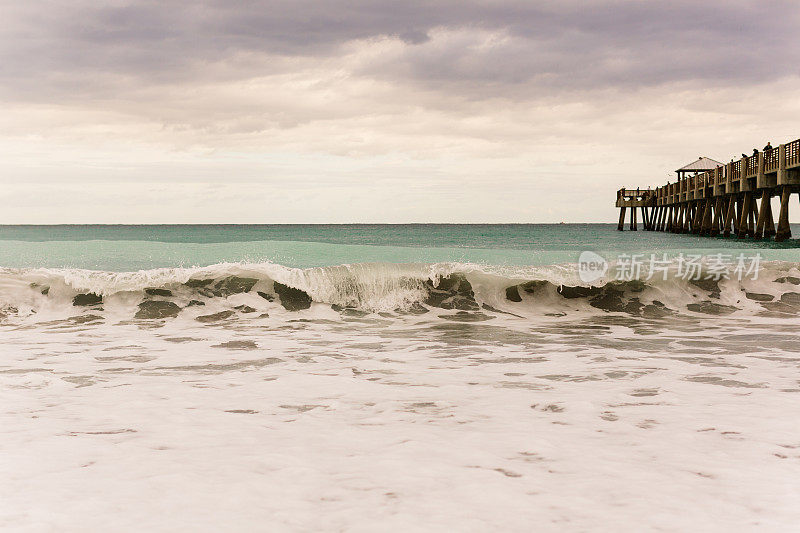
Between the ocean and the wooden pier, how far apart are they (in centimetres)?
1789

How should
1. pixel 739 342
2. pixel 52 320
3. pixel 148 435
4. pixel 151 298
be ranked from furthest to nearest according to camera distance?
pixel 151 298
pixel 52 320
pixel 739 342
pixel 148 435

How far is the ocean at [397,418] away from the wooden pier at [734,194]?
17.9 metres

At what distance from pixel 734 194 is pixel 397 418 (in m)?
36.4

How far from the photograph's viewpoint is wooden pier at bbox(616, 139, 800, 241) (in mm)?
26484

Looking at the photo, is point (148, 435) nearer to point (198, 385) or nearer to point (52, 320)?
point (198, 385)

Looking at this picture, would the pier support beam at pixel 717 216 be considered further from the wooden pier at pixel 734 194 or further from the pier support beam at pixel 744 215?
the pier support beam at pixel 744 215

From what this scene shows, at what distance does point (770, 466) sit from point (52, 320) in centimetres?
1042

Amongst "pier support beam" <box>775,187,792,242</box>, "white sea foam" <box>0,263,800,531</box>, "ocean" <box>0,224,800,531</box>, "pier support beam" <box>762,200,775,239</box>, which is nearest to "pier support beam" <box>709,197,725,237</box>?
"pier support beam" <box>762,200,775,239</box>

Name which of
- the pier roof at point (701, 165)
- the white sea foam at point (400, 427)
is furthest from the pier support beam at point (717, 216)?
the white sea foam at point (400, 427)

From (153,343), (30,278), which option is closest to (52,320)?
(30,278)

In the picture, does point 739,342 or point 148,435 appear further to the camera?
point 739,342

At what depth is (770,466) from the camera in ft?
11.1

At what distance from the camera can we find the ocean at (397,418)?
288 cm

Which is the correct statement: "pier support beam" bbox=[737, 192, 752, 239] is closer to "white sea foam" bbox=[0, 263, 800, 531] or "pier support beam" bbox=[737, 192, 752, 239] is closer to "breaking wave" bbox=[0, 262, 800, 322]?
"breaking wave" bbox=[0, 262, 800, 322]
